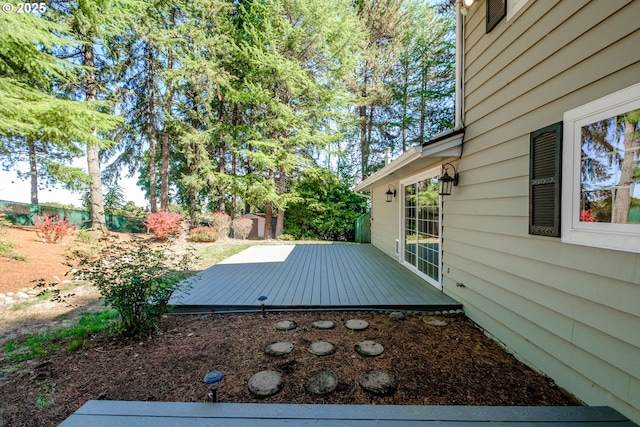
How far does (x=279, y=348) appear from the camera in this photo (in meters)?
2.50

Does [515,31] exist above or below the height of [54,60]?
below

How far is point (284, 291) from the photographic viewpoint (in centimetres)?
399

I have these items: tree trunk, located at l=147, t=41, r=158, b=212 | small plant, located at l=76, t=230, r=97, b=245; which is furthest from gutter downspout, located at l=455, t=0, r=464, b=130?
tree trunk, located at l=147, t=41, r=158, b=212

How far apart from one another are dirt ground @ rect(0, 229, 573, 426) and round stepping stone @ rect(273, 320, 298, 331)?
0.06m

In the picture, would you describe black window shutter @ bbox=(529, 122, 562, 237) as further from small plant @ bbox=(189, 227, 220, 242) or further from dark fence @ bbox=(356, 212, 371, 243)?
small plant @ bbox=(189, 227, 220, 242)

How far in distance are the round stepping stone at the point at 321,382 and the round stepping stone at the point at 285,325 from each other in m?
0.85

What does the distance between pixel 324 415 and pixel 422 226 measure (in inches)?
150

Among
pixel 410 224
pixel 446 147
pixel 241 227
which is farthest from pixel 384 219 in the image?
pixel 241 227

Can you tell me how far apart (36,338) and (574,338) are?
4839 mm

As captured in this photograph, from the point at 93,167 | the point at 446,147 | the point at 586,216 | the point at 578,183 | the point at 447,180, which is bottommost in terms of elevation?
the point at 586,216

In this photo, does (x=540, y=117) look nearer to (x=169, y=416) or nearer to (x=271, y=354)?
(x=271, y=354)

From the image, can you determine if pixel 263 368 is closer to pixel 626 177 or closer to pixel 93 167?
pixel 626 177

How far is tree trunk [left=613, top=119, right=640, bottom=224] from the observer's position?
1560 mm

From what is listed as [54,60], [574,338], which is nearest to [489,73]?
[574,338]
